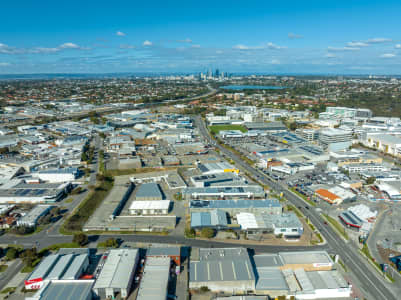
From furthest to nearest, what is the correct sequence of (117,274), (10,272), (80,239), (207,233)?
→ (207,233) < (80,239) < (10,272) < (117,274)

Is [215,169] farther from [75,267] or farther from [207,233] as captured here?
[75,267]

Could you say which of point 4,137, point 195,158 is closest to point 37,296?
point 195,158

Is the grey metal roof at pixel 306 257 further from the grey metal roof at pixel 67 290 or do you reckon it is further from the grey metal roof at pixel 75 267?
the grey metal roof at pixel 75 267

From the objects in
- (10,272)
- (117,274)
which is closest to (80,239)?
(10,272)

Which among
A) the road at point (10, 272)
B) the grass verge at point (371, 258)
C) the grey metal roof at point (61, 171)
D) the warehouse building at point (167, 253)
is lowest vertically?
the road at point (10, 272)

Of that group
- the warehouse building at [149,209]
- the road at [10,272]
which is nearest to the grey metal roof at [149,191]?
the warehouse building at [149,209]

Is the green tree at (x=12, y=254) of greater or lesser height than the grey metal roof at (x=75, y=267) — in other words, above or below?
below
